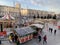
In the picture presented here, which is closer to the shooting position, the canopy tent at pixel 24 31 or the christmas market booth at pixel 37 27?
the canopy tent at pixel 24 31

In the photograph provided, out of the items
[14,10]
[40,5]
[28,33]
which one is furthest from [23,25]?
[40,5]

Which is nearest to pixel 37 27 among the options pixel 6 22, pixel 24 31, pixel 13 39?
pixel 24 31

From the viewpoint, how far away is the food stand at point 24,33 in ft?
8.31

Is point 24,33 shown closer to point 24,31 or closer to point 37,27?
point 24,31

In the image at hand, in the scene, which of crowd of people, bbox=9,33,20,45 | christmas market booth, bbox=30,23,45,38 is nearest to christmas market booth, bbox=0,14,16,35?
crowd of people, bbox=9,33,20,45

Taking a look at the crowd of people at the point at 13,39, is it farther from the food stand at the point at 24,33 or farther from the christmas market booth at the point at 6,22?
the christmas market booth at the point at 6,22

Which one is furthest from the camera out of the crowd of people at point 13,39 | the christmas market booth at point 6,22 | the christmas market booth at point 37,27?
the christmas market booth at point 37,27

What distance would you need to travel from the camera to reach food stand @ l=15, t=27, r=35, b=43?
253 cm

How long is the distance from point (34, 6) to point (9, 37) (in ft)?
2.60

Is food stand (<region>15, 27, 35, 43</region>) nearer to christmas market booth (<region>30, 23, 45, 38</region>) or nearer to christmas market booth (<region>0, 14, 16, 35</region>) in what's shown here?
christmas market booth (<region>30, 23, 45, 38</region>)

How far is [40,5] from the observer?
288 centimetres

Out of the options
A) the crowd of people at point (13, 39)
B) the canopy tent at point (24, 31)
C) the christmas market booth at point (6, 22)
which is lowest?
the crowd of people at point (13, 39)

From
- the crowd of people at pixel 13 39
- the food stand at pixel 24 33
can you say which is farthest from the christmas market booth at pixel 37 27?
the crowd of people at pixel 13 39

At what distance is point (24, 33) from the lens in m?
2.67
